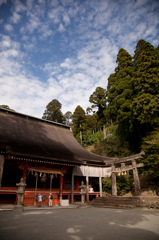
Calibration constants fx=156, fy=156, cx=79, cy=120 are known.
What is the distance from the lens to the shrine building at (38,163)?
10883 millimetres

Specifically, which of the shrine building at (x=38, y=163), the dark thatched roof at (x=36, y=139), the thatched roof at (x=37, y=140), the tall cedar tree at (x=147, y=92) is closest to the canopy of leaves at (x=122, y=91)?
the tall cedar tree at (x=147, y=92)

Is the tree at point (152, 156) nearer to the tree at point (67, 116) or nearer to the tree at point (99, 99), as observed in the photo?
the tree at point (99, 99)

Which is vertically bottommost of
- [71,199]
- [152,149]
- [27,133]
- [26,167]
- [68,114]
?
[71,199]

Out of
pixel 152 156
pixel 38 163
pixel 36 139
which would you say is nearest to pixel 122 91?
pixel 152 156

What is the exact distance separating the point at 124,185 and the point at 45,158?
847cm

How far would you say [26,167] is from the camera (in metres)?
11.5

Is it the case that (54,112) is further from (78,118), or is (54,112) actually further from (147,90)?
(147,90)

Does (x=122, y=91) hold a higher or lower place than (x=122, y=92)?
higher

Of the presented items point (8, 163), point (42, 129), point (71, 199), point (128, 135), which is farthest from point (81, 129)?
point (8, 163)

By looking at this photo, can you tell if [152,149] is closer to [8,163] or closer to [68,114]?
[8,163]

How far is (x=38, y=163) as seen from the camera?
482 inches

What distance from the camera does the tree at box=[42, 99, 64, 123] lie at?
38828mm

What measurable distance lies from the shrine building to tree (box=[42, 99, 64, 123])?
2148cm

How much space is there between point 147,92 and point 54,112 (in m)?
26.4
